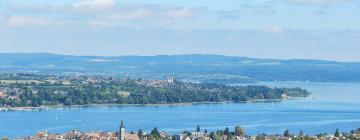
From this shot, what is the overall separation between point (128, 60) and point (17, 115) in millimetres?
102218

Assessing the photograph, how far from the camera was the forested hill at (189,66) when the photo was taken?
113 m

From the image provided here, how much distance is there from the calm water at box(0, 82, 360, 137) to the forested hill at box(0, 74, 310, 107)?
9.50 feet

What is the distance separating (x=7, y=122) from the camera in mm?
38969

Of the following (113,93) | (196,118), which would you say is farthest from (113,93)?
(196,118)

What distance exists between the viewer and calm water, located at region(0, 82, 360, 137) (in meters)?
36.8

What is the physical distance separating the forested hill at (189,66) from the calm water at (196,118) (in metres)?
55.1

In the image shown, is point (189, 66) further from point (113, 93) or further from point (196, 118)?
point (196, 118)

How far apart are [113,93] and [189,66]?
73898mm

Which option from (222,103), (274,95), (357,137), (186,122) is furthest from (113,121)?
(274,95)

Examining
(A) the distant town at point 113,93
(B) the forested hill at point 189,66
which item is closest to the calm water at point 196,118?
(A) the distant town at point 113,93

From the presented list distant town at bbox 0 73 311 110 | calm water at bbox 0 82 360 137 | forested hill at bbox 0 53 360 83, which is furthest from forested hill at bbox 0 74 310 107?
forested hill at bbox 0 53 360 83

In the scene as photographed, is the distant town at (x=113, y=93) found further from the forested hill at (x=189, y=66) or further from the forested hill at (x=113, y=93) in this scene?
the forested hill at (x=189, y=66)

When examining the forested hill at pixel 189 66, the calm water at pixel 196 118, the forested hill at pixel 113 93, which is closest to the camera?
the calm water at pixel 196 118

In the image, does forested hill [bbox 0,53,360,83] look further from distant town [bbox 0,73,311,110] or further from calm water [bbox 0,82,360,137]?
calm water [bbox 0,82,360,137]
